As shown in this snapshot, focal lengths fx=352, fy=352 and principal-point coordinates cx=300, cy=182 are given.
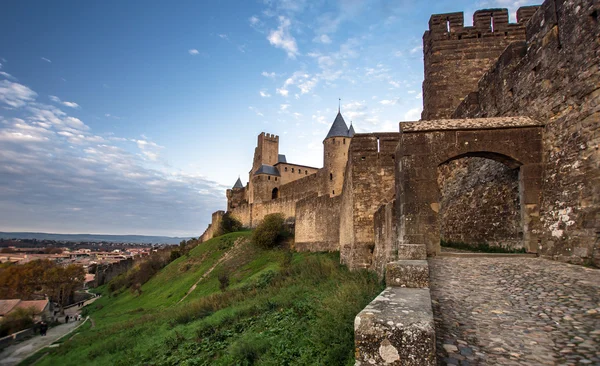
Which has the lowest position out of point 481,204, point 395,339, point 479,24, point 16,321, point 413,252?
→ point 16,321

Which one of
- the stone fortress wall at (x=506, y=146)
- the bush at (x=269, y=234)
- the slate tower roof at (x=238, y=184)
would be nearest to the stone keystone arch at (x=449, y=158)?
the stone fortress wall at (x=506, y=146)

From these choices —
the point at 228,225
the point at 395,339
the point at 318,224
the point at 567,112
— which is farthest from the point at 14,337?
the point at 567,112

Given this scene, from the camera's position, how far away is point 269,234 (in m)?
32.2

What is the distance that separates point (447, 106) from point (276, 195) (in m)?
41.5

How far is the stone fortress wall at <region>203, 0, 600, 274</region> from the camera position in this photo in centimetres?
693

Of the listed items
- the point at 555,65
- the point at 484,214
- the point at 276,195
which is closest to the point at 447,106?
the point at 484,214

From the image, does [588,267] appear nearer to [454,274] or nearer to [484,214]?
[454,274]

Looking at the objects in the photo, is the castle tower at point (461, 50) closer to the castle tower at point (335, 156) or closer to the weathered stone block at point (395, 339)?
the weathered stone block at point (395, 339)

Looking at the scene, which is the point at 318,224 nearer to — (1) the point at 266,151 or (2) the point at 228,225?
(2) the point at 228,225

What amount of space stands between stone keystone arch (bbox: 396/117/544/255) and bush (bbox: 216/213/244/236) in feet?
144

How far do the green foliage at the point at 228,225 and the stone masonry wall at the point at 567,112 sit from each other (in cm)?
4530

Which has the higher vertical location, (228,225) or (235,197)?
(235,197)

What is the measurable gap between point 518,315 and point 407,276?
1.29 metres

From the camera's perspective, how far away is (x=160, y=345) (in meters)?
14.6
